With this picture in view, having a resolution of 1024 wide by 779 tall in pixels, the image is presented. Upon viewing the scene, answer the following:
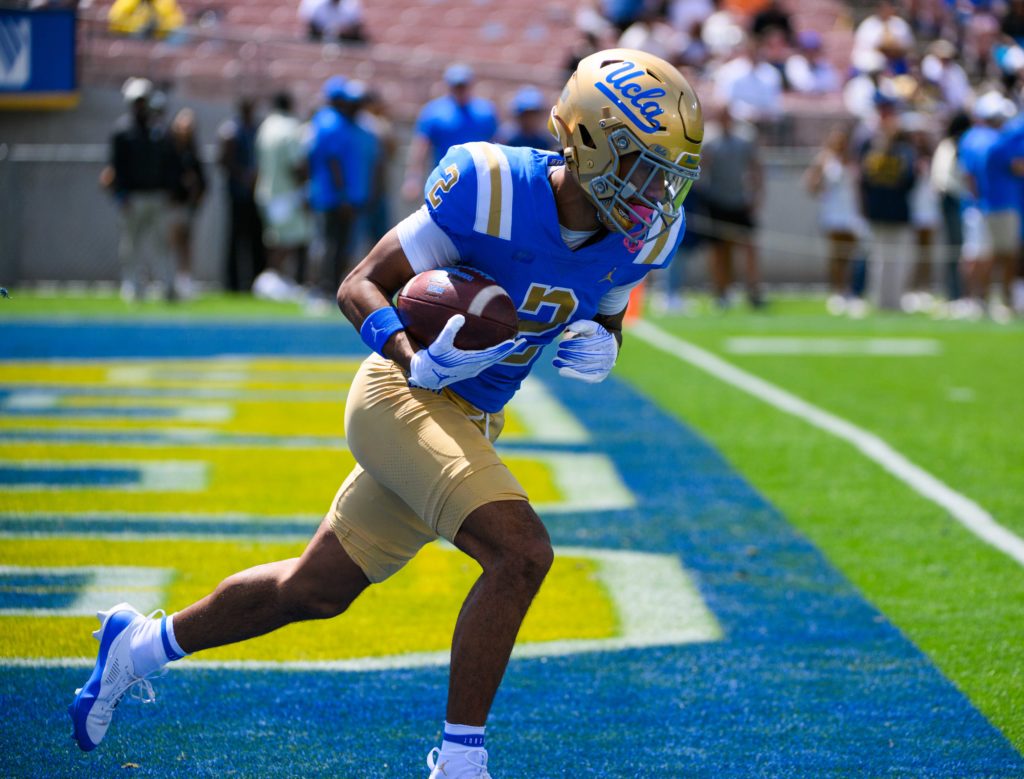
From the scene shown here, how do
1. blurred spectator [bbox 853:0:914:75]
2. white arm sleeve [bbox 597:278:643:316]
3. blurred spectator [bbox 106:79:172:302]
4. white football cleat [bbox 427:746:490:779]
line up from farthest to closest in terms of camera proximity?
blurred spectator [bbox 853:0:914:75], blurred spectator [bbox 106:79:172:302], white arm sleeve [bbox 597:278:643:316], white football cleat [bbox 427:746:490:779]

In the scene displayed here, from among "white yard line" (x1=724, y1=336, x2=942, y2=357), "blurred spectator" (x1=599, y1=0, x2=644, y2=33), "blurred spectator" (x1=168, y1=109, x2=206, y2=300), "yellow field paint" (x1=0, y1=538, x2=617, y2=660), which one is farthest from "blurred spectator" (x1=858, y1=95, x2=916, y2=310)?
"yellow field paint" (x1=0, y1=538, x2=617, y2=660)

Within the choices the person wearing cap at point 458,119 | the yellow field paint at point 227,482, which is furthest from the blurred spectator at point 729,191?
the yellow field paint at point 227,482

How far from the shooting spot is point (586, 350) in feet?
12.1

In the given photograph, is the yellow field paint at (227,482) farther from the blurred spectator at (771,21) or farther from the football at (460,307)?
the blurred spectator at (771,21)

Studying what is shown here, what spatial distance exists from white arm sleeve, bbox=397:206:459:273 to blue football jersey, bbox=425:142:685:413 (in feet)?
0.09

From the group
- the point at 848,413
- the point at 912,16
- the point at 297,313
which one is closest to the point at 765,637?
the point at 848,413

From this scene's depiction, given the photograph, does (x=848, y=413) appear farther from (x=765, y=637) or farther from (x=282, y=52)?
(x=282, y=52)

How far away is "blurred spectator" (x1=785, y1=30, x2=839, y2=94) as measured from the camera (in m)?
19.4

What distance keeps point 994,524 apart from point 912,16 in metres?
16.3

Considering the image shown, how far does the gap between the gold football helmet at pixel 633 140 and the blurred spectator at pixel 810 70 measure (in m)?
16.4

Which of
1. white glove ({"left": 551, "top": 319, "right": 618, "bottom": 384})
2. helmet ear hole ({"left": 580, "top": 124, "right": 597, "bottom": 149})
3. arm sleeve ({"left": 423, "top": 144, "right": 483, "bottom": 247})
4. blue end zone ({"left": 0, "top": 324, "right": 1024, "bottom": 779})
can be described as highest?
helmet ear hole ({"left": 580, "top": 124, "right": 597, "bottom": 149})

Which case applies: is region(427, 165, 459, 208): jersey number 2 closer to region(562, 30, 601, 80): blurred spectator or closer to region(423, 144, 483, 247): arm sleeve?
region(423, 144, 483, 247): arm sleeve

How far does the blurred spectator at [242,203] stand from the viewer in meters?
15.5

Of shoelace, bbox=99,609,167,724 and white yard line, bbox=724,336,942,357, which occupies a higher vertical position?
shoelace, bbox=99,609,167,724
